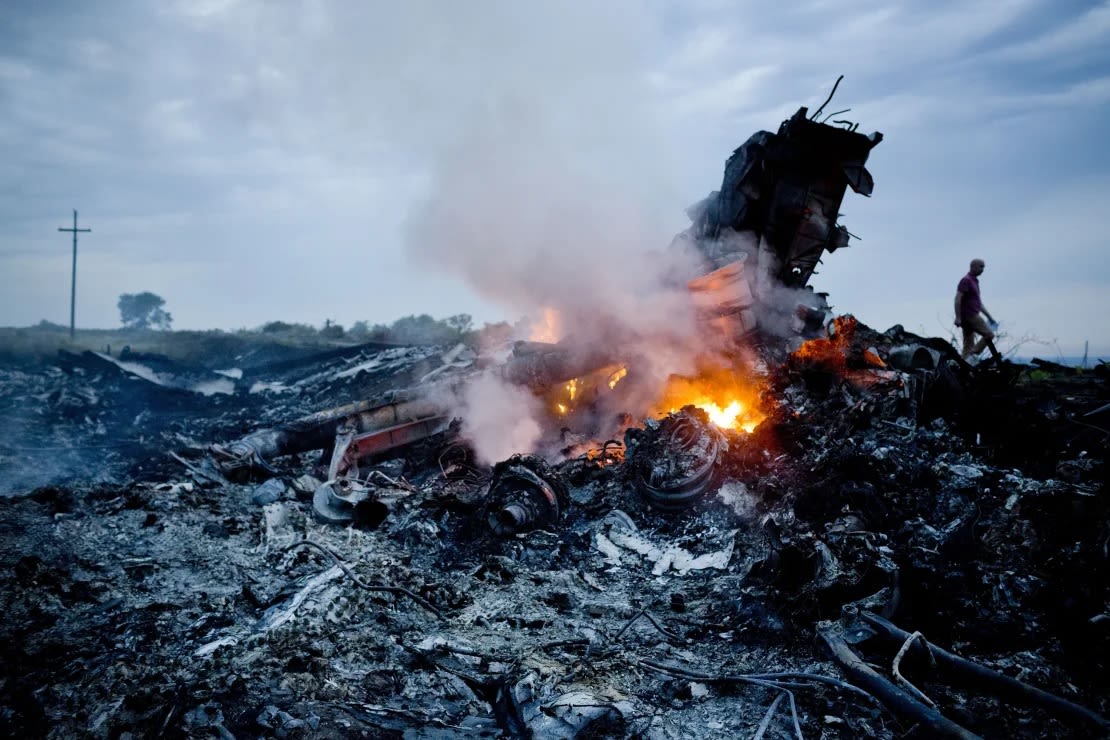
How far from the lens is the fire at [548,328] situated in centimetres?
1077

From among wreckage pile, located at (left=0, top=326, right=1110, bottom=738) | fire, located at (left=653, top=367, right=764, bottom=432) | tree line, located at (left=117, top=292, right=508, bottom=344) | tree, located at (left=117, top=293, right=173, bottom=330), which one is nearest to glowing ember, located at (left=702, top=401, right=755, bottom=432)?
fire, located at (left=653, top=367, right=764, bottom=432)

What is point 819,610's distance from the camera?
12.6 ft

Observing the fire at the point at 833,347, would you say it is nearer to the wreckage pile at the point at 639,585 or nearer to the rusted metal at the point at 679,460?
the wreckage pile at the point at 639,585

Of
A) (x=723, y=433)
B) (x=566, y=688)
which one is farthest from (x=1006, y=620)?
(x=723, y=433)

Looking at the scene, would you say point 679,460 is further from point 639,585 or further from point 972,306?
point 972,306

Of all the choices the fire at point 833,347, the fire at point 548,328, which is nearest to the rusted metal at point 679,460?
the fire at point 833,347

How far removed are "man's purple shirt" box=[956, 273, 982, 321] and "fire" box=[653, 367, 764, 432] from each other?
371cm

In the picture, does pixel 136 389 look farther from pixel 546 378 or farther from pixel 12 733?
pixel 12 733

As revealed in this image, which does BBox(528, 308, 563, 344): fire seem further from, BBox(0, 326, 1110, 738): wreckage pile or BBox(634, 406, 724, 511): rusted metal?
BBox(634, 406, 724, 511): rusted metal

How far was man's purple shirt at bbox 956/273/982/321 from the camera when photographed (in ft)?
28.0

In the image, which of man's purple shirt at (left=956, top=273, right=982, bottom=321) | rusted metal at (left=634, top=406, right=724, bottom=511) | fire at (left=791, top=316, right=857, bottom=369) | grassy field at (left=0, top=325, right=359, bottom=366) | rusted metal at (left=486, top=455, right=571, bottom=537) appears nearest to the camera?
rusted metal at (left=486, top=455, right=571, bottom=537)

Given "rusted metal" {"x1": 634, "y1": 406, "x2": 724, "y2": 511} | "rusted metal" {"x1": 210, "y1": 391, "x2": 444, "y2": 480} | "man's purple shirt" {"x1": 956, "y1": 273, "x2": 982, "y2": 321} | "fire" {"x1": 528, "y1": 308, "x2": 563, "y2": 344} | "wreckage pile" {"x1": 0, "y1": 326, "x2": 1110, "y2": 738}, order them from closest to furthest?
"wreckage pile" {"x1": 0, "y1": 326, "x2": 1110, "y2": 738} → "rusted metal" {"x1": 634, "y1": 406, "x2": 724, "y2": 511} → "man's purple shirt" {"x1": 956, "y1": 273, "x2": 982, "y2": 321} → "rusted metal" {"x1": 210, "y1": 391, "x2": 444, "y2": 480} → "fire" {"x1": 528, "y1": 308, "x2": 563, "y2": 344}

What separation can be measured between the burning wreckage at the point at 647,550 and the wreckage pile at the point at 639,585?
0.03 m

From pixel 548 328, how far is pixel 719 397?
3.80m
